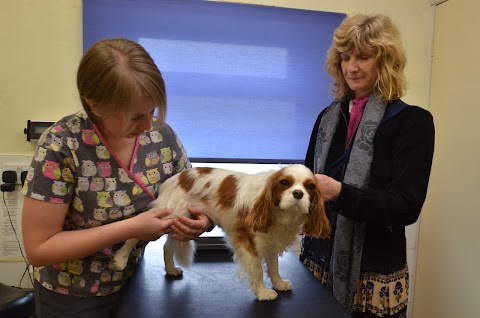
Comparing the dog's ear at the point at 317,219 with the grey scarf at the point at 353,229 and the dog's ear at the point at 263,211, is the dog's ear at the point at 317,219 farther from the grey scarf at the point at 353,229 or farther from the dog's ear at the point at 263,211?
the grey scarf at the point at 353,229

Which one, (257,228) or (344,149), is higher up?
(344,149)

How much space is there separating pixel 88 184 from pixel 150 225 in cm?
20

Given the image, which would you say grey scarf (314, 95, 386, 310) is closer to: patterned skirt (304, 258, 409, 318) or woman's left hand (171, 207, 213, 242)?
patterned skirt (304, 258, 409, 318)

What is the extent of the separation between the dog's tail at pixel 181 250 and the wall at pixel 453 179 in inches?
65.4

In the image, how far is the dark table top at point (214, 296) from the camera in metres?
1.07

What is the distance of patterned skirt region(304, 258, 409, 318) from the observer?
4.22ft

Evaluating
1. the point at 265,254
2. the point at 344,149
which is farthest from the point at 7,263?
the point at 344,149

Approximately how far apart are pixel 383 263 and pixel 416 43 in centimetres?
184

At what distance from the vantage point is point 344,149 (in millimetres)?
1396

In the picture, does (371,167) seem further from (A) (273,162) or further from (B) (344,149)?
(A) (273,162)

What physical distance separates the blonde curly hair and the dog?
1.44 feet

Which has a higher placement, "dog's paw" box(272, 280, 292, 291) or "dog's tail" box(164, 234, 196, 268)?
"dog's tail" box(164, 234, 196, 268)

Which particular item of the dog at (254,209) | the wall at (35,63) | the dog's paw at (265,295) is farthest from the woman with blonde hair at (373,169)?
the wall at (35,63)

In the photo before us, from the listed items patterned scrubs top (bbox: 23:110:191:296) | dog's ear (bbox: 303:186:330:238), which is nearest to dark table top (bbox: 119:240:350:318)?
patterned scrubs top (bbox: 23:110:191:296)
